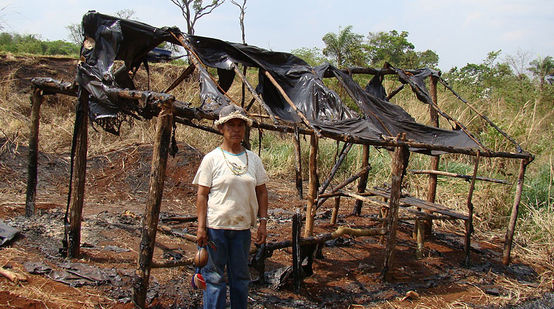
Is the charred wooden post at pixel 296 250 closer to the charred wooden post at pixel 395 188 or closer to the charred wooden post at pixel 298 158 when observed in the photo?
the charred wooden post at pixel 298 158

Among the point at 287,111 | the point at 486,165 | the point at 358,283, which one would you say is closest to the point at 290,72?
the point at 287,111

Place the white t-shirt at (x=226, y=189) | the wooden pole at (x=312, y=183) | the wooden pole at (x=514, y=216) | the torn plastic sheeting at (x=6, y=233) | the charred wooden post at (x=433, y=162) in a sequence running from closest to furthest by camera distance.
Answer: the white t-shirt at (x=226, y=189) → the wooden pole at (x=312, y=183) → the torn plastic sheeting at (x=6, y=233) → the wooden pole at (x=514, y=216) → the charred wooden post at (x=433, y=162)

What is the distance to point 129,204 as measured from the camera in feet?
27.5

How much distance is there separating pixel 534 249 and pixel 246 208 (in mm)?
6049

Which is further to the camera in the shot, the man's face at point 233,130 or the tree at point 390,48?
the tree at point 390,48

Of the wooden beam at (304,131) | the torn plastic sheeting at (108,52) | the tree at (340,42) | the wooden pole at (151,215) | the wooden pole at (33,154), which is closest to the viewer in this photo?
the wooden pole at (151,215)

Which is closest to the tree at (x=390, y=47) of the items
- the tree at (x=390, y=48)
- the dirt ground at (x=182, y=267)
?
the tree at (x=390, y=48)

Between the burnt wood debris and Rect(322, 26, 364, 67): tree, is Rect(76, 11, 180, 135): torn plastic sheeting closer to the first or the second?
the burnt wood debris

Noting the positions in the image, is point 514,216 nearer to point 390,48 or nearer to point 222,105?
point 222,105

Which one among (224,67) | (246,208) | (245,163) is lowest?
(246,208)

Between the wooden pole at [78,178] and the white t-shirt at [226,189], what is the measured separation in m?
2.51

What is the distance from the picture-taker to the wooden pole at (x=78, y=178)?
16.3 ft

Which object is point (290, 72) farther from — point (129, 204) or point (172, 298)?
point (129, 204)

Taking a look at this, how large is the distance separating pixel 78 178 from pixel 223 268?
2.73m
